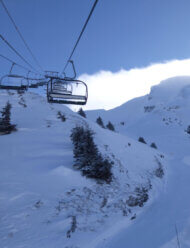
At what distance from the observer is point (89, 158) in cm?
1018

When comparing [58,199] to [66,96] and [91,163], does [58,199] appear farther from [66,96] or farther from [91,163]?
[66,96]

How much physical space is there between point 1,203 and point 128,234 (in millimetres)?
5435

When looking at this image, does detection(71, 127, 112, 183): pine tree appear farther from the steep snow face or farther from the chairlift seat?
the chairlift seat

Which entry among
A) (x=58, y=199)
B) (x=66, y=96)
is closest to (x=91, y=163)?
(x=58, y=199)

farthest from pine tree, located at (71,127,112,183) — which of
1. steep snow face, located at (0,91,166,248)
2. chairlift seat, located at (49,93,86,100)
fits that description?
chairlift seat, located at (49,93,86,100)

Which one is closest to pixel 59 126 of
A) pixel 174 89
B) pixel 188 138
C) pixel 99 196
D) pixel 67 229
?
pixel 99 196

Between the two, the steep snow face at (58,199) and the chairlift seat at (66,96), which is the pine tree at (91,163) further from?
the chairlift seat at (66,96)

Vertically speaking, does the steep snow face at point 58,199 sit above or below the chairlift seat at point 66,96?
below

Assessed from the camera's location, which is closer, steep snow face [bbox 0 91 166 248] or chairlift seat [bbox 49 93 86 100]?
steep snow face [bbox 0 91 166 248]

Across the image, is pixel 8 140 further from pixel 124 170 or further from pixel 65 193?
pixel 124 170

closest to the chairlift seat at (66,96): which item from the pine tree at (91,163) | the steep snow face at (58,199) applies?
the steep snow face at (58,199)

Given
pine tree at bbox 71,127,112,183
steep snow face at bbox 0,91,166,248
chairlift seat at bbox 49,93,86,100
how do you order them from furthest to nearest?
pine tree at bbox 71,127,112,183, chairlift seat at bbox 49,93,86,100, steep snow face at bbox 0,91,166,248

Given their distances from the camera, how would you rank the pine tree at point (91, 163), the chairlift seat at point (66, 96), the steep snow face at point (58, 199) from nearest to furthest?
1. the steep snow face at point (58, 199)
2. the chairlift seat at point (66, 96)
3. the pine tree at point (91, 163)

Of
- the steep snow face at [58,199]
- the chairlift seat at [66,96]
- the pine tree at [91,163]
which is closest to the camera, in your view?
the steep snow face at [58,199]
